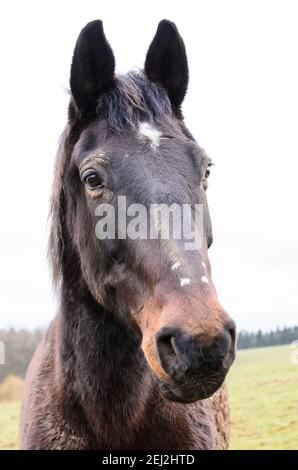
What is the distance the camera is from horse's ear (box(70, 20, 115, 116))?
429 centimetres

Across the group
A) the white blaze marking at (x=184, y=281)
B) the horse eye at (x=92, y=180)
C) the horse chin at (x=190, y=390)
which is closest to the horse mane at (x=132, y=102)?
the horse eye at (x=92, y=180)

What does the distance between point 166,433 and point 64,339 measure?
1.05 m

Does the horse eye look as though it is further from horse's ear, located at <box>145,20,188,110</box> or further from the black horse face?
horse's ear, located at <box>145,20,188,110</box>

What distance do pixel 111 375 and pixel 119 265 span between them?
A: 2.89 feet

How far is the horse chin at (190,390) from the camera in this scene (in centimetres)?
302

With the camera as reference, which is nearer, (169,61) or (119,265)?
(119,265)

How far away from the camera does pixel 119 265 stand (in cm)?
381

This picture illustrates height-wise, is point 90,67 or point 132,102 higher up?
point 90,67

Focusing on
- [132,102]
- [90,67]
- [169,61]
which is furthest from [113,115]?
[169,61]

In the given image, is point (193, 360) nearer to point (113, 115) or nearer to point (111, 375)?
point (111, 375)

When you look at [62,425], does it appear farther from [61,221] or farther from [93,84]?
[93,84]

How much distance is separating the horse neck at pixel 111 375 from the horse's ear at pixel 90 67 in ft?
5.11

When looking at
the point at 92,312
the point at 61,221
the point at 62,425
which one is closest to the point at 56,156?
the point at 61,221

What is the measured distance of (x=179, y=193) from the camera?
11.5 feet
